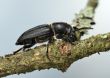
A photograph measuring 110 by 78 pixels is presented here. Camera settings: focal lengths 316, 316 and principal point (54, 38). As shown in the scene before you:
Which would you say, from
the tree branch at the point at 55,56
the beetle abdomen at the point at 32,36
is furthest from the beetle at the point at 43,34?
the tree branch at the point at 55,56

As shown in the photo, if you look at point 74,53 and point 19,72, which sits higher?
point 74,53

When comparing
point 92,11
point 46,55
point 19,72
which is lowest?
point 19,72

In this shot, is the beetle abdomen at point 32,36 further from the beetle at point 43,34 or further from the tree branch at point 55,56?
the tree branch at point 55,56

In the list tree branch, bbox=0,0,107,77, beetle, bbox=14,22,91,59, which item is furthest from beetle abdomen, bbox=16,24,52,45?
tree branch, bbox=0,0,107,77

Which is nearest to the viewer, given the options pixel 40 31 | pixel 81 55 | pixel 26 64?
pixel 81 55

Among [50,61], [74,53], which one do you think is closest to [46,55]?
[50,61]

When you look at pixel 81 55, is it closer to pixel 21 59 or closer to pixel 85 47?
pixel 85 47

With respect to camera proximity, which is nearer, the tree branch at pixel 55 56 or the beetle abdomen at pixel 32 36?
the tree branch at pixel 55 56

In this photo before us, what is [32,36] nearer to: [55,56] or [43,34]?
[43,34]
